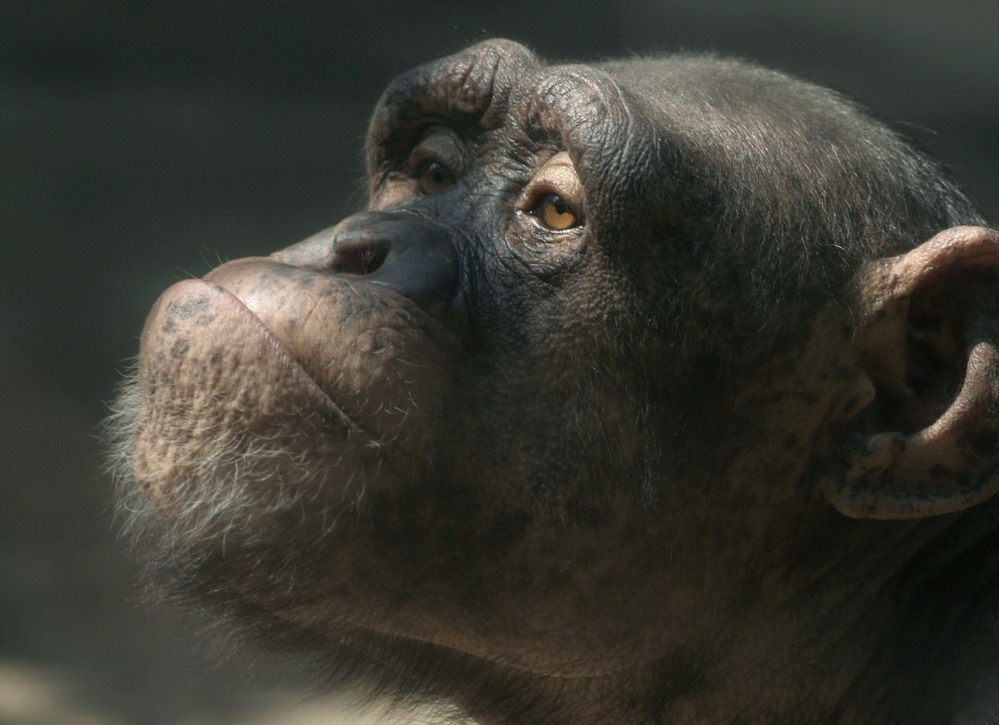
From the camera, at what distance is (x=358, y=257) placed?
2834 millimetres

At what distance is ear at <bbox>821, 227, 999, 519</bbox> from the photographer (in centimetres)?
283

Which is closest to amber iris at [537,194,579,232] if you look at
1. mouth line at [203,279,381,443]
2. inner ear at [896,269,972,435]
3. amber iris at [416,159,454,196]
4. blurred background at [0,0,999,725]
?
amber iris at [416,159,454,196]

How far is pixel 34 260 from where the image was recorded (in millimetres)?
7453

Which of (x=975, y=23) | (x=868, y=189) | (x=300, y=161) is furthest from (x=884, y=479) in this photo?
(x=300, y=161)

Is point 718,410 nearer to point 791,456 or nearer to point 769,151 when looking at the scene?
point 791,456

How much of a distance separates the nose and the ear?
3.30 feet

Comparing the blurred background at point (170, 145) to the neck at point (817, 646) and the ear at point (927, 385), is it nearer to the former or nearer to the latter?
the neck at point (817, 646)

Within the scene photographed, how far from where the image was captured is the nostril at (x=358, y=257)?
282 centimetres

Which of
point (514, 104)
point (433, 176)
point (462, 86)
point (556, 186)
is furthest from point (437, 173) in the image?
point (556, 186)

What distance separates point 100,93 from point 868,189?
5.53m

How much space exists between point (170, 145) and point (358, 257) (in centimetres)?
522

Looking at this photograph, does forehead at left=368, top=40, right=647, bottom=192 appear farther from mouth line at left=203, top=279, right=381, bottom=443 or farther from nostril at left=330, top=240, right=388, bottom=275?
mouth line at left=203, top=279, right=381, bottom=443

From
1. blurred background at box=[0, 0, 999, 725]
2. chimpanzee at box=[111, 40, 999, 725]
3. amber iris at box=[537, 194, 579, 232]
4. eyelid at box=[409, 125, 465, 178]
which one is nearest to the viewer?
chimpanzee at box=[111, 40, 999, 725]

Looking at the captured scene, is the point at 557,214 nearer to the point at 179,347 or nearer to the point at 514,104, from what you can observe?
the point at 514,104
